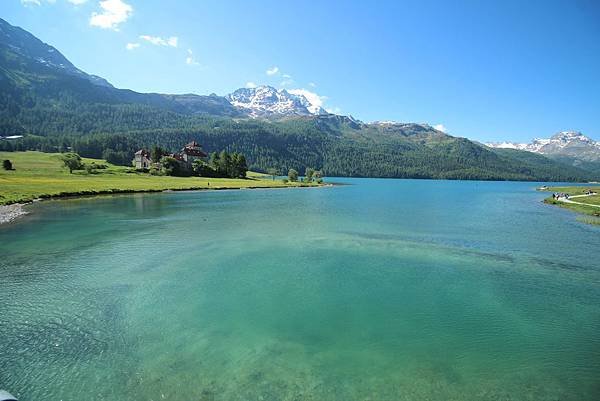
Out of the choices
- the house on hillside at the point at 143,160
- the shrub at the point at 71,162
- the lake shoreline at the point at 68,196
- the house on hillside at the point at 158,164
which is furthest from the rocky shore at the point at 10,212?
the house on hillside at the point at 143,160

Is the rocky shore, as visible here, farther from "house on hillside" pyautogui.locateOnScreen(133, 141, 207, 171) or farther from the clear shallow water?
"house on hillside" pyautogui.locateOnScreen(133, 141, 207, 171)

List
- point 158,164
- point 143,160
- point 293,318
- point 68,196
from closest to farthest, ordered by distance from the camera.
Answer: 1. point 293,318
2. point 68,196
3. point 158,164
4. point 143,160

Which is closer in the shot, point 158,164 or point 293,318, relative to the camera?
point 293,318

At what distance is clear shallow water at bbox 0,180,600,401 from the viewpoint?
44.8 feet

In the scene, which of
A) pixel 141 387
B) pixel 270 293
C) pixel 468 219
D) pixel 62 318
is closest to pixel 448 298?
pixel 270 293

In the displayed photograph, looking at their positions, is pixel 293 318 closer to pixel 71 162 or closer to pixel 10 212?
pixel 10 212

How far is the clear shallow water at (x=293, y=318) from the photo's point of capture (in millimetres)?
13648

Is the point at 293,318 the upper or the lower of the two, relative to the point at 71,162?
lower

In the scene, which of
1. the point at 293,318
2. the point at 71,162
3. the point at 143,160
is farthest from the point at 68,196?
the point at 143,160

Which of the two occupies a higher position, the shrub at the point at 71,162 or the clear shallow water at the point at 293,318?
the shrub at the point at 71,162

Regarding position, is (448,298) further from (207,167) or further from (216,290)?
(207,167)

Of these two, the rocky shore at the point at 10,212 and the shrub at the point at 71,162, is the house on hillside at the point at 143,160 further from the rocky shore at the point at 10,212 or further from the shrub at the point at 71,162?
the rocky shore at the point at 10,212

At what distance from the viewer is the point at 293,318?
19875mm

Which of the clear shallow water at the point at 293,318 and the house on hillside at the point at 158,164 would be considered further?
the house on hillside at the point at 158,164
